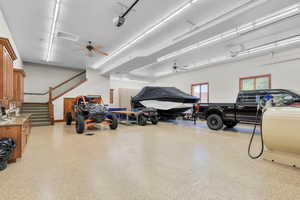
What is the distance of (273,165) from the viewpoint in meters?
2.60

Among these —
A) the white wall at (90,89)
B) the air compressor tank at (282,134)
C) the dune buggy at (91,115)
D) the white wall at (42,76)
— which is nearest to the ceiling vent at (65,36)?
the dune buggy at (91,115)

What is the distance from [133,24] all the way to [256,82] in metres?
8.06

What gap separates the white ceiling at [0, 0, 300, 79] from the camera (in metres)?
3.96

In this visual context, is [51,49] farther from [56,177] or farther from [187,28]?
[56,177]

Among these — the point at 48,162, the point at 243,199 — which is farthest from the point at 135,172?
the point at 48,162

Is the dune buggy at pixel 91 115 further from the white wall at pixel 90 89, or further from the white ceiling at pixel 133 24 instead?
the white wall at pixel 90 89

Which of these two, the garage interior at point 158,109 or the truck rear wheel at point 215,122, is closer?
the garage interior at point 158,109

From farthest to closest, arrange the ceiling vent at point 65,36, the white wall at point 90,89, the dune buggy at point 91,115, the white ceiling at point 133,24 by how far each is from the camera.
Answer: the white wall at point 90,89 < the ceiling vent at point 65,36 < the dune buggy at point 91,115 < the white ceiling at point 133,24

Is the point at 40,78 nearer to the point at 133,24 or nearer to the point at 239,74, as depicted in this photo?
the point at 133,24

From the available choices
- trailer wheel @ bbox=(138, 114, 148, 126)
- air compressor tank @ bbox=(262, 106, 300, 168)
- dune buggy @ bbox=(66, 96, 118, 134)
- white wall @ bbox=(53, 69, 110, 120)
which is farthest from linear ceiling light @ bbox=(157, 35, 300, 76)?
dune buggy @ bbox=(66, 96, 118, 134)

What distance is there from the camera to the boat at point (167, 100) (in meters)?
7.62

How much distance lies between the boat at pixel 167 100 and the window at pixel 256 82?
137 inches

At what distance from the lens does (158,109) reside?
8.23 metres

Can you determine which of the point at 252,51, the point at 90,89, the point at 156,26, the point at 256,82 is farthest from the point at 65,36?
the point at 256,82
